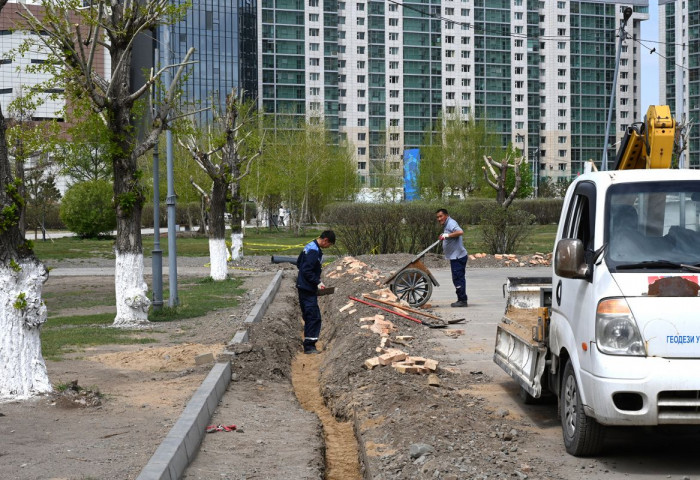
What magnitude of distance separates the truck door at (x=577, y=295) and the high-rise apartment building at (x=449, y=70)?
11480 cm

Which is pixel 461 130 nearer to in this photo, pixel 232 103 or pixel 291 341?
pixel 232 103

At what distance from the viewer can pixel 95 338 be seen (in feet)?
46.8

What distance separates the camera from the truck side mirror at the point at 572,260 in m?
6.68

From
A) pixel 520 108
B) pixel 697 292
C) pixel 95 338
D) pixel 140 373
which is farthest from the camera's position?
pixel 520 108

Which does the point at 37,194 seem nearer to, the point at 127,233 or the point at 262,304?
the point at 262,304

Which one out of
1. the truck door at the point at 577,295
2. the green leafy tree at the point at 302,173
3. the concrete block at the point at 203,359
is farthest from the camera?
the green leafy tree at the point at 302,173

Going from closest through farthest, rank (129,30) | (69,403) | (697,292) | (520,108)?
(697,292) < (69,403) < (129,30) < (520,108)

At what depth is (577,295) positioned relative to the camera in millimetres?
6969

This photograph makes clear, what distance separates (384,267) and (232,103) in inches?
Answer: 303

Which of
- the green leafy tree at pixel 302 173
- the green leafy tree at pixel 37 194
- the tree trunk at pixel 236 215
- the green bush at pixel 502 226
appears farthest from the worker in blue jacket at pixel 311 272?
the green leafy tree at pixel 302 173

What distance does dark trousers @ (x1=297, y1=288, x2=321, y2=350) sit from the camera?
13.3 meters

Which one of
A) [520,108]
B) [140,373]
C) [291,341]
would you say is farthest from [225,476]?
[520,108]

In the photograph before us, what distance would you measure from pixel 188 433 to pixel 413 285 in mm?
10438

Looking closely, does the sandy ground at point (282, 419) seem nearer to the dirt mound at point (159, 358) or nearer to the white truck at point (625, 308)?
the dirt mound at point (159, 358)
